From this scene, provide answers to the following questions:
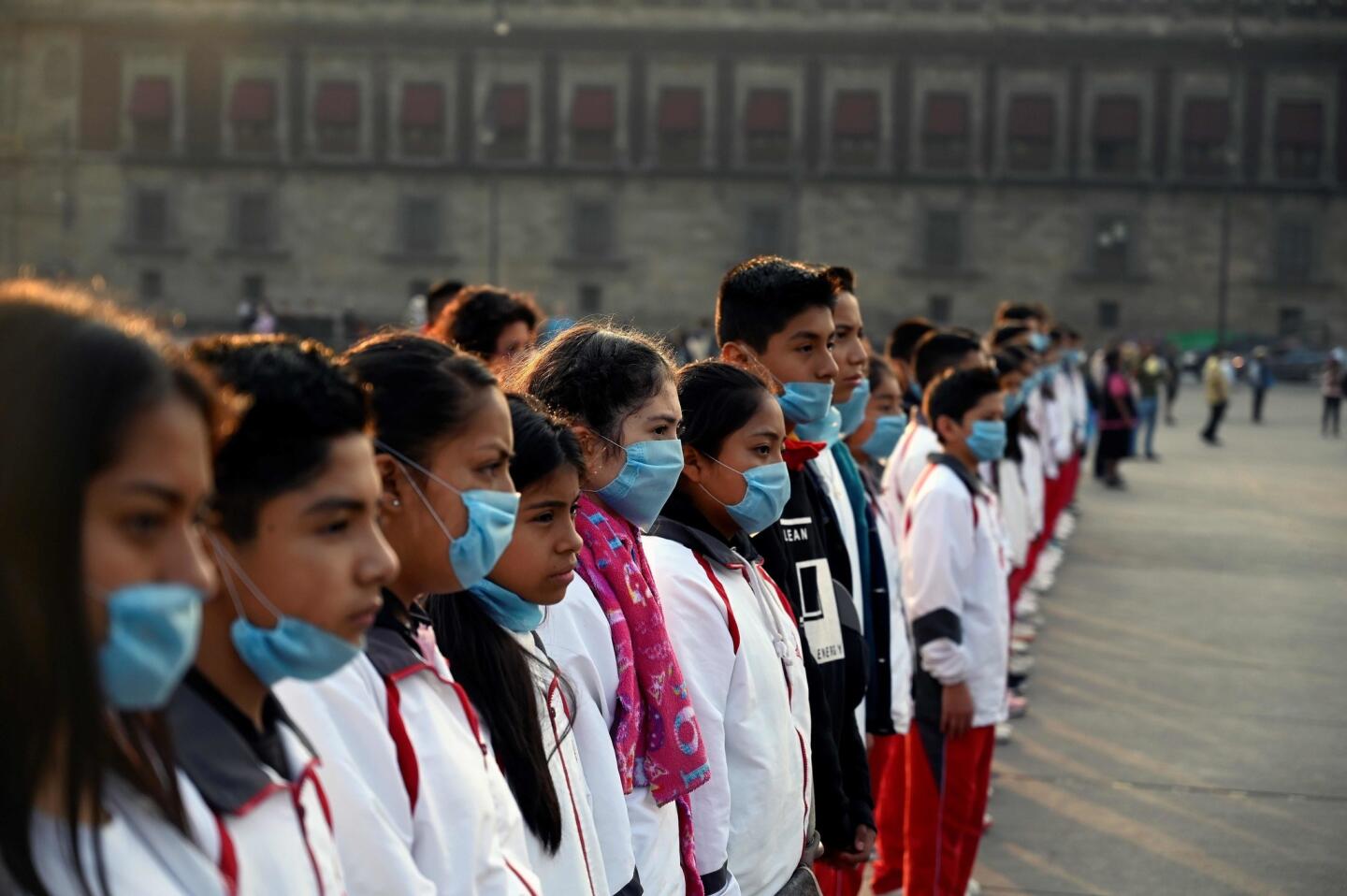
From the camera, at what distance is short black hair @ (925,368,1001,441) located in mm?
6531

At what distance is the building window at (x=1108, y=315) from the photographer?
50281 millimetres

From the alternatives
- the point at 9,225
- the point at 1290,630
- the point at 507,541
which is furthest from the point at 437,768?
the point at 9,225

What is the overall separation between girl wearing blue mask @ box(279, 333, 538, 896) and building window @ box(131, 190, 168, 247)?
5325 cm

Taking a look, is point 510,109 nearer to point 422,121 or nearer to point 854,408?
point 422,121

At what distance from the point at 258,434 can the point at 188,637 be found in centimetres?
49

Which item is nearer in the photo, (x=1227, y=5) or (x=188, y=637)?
(x=188, y=637)

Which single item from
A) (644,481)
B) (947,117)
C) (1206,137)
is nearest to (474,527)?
(644,481)

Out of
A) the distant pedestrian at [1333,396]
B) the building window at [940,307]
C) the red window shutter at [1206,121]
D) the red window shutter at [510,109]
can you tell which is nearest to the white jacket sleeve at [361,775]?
the distant pedestrian at [1333,396]

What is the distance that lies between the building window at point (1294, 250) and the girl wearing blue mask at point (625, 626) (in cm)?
4993

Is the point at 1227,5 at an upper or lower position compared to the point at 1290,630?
upper

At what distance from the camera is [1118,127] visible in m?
50.3

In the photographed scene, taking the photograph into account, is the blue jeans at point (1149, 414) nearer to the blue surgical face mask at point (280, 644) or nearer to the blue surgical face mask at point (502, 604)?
the blue surgical face mask at point (502, 604)

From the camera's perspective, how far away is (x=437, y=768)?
7.80ft

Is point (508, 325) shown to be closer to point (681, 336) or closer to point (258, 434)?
point (258, 434)
